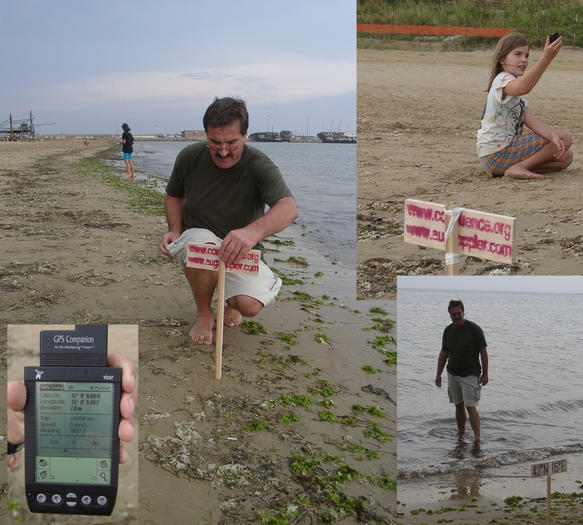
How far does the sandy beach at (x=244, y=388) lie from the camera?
2.44 m

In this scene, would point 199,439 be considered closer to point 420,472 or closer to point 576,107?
point 420,472

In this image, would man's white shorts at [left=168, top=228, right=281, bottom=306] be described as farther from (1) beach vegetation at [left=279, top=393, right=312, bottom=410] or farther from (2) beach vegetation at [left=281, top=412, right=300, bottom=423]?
(2) beach vegetation at [left=281, top=412, right=300, bottom=423]

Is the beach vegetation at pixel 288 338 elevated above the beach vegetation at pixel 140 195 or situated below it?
below

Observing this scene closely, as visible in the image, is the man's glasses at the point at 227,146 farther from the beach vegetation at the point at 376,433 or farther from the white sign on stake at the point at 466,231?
the beach vegetation at the point at 376,433

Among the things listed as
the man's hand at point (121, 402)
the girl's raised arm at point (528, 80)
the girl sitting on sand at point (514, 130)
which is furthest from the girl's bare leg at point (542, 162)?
the man's hand at point (121, 402)

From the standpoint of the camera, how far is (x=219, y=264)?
3.04 metres

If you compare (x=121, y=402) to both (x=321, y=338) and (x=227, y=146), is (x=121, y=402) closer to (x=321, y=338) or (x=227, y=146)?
(x=227, y=146)

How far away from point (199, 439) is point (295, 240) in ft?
16.3

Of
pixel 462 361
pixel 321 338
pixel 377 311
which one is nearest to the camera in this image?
pixel 462 361

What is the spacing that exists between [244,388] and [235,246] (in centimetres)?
63

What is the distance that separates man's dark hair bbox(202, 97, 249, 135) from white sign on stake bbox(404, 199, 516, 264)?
3.07 feet

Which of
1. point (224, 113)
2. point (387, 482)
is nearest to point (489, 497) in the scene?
point (387, 482)

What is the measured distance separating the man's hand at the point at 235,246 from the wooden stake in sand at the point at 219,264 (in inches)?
0.9

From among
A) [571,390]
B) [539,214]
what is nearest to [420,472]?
[571,390]
